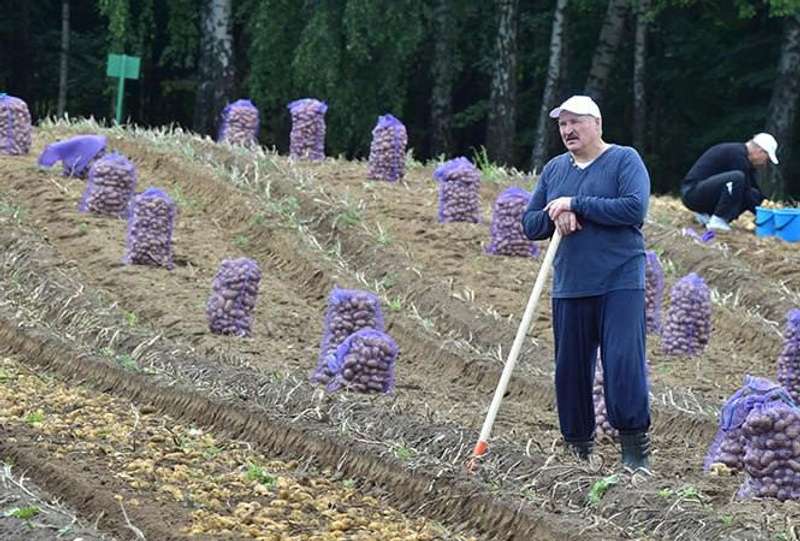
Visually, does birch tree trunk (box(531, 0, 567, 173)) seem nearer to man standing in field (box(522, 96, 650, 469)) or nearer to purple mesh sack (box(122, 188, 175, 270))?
purple mesh sack (box(122, 188, 175, 270))

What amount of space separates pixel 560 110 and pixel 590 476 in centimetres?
177

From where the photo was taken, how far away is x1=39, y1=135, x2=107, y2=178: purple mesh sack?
16.5 meters

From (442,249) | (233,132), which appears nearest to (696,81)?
(233,132)

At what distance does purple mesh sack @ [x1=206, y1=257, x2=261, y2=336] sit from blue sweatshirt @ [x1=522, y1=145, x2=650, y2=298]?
12.0 ft

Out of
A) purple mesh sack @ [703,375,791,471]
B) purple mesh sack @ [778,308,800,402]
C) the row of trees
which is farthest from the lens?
the row of trees

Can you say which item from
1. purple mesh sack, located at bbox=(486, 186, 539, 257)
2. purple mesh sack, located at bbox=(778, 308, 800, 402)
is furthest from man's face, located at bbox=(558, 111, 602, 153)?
purple mesh sack, located at bbox=(486, 186, 539, 257)

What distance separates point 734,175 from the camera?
55.0ft

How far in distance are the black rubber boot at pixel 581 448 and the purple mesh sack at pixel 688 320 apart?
4.05 metres

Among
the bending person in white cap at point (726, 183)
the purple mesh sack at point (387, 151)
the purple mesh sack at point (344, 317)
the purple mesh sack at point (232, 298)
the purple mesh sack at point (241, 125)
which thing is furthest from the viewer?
the purple mesh sack at point (241, 125)

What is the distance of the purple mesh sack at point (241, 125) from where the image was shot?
62.9 ft

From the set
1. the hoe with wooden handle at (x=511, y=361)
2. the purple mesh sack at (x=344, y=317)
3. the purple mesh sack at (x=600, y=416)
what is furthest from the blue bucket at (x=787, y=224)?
the hoe with wooden handle at (x=511, y=361)

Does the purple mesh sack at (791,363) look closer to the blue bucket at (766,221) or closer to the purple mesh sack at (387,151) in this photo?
the blue bucket at (766,221)

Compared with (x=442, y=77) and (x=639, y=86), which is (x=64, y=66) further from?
(x=639, y=86)

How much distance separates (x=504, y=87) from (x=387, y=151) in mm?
11714
